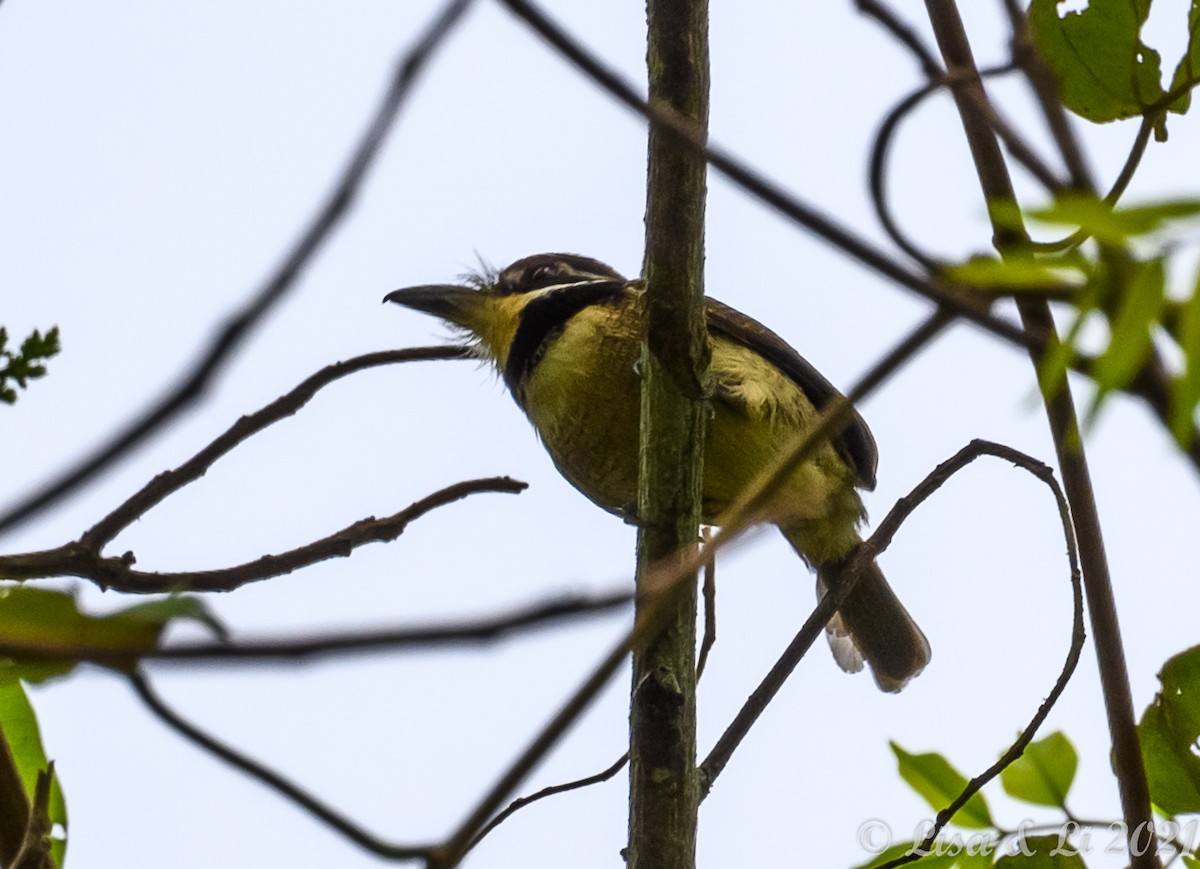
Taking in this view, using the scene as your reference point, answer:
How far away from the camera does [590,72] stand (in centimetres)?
87

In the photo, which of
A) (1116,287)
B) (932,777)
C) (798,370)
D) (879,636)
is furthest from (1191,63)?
(879,636)

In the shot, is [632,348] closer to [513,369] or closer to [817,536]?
[513,369]

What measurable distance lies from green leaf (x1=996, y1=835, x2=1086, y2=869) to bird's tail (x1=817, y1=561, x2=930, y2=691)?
6.22 ft

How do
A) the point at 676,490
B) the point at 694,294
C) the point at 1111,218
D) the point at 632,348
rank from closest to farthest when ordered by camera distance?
1. the point at 1111,218
2. the point at 694,294
3. the point at 676,490
4. the point at 632,348

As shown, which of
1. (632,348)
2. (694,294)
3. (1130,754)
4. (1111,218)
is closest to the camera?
(1111,218)

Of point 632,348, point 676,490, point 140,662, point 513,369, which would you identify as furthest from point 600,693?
point 513,369

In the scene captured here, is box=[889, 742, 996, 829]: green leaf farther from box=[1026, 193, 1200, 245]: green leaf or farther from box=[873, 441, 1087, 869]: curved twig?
box=[1026, 193, 1200, 245]: green leaf

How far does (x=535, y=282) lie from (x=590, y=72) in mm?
2901

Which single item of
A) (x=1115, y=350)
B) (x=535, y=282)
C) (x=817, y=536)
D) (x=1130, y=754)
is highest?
(x=535, y=282)

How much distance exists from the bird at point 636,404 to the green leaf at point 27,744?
1542mm

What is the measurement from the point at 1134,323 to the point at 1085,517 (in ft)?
2.29

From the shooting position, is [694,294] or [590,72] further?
[694,294]

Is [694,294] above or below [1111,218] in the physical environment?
above

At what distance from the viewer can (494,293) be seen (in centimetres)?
382
